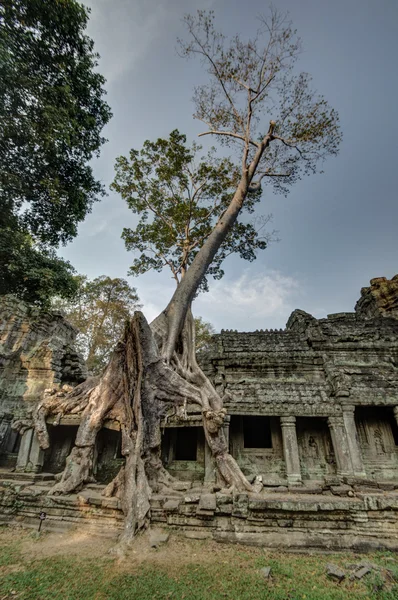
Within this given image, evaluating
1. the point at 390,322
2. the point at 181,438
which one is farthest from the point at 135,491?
the point at 390,322

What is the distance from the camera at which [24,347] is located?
12.2m

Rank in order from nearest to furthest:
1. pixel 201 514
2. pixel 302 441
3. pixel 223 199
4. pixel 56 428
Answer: pixel 201 514 < pixel 302 441 < pixel 56 428 < pixel 223 199

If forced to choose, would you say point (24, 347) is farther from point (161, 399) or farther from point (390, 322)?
point (390, 322)

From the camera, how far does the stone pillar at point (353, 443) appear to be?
8.55 meters

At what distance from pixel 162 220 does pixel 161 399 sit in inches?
362

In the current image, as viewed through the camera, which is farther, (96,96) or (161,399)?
(96,96)

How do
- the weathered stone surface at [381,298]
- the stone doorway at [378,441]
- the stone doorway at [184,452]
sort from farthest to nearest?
1. the weathered stone surface at [381,298]
2. the stone doorway at [184,452]
3. the stone doorway at [378,441]

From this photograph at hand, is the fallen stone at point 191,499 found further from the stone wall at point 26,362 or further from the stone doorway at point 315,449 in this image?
the stone wall at point 26,362

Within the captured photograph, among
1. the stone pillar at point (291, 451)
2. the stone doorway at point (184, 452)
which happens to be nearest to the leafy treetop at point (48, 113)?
the stone doorway at point (184, 452)

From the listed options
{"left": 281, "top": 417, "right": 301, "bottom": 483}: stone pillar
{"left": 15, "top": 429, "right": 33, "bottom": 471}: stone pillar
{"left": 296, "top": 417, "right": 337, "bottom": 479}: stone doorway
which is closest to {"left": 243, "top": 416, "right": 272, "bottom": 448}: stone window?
{"left": 296, "top": 417, "right": 337, "bottom": 479}: stone doorway

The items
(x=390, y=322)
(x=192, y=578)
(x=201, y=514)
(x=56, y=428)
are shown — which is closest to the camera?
(x=192, y=578)

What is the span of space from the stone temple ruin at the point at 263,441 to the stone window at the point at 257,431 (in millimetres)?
43

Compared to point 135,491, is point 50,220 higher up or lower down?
higher up

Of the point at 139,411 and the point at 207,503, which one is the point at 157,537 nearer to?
the point at 207,503
